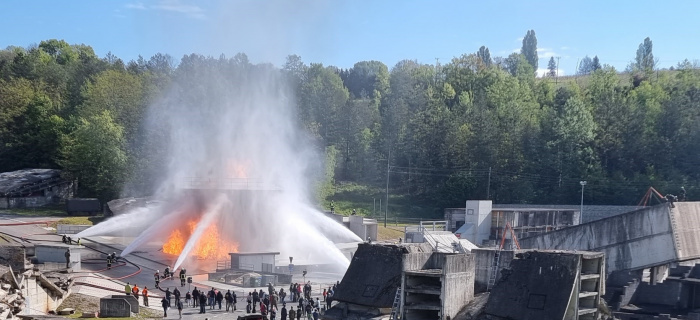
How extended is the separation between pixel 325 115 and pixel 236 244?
2419 inches

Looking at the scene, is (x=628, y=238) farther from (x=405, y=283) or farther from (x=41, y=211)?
(x=41, y=211)

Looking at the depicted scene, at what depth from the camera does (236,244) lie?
176 feet

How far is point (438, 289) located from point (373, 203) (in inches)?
2479

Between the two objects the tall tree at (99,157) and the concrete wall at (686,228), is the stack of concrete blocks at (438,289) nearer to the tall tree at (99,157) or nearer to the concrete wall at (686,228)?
the concrete wall at (686,228)

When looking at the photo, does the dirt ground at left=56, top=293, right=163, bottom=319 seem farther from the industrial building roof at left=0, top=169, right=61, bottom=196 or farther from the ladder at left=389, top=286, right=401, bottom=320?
the industrial building roof at left=0, top=169, right=61, bottom=196

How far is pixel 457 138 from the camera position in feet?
287

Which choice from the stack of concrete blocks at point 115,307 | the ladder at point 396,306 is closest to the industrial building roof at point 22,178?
the stack of concrete blocks at point 115,307

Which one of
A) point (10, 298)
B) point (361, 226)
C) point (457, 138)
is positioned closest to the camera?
point (10, 298)

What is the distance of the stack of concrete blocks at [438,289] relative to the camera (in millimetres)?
24266

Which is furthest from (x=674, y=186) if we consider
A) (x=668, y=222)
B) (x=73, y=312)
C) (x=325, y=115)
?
(x=73, y=312)

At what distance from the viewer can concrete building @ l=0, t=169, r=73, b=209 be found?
71000 mm

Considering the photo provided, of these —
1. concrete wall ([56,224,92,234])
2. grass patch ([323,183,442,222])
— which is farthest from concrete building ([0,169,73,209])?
grass patch ([323,183,442,222])

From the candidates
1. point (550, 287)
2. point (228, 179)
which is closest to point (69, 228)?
point (228, 179)

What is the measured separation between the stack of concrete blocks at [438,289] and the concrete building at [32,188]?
57686 millimetres
